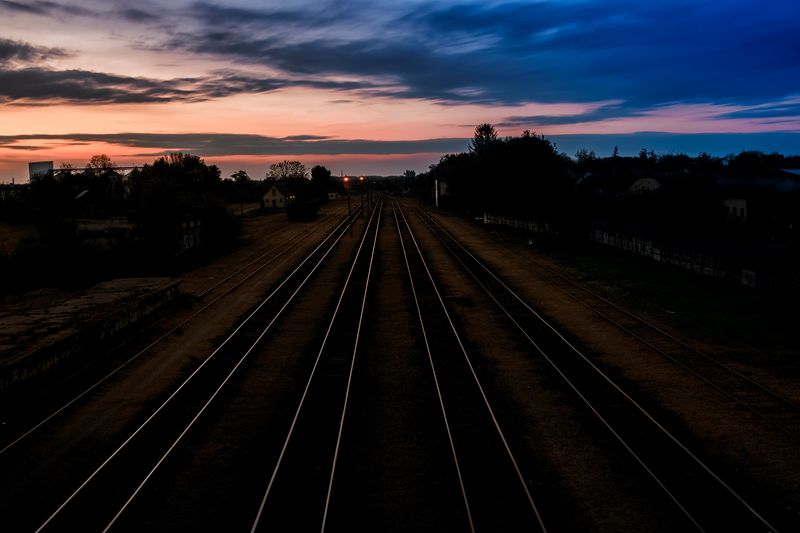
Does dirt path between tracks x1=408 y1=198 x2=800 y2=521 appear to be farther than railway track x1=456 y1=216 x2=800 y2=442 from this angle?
No

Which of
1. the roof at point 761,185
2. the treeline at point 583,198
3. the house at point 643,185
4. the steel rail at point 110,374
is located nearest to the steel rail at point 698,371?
the steel rail at point 110,374

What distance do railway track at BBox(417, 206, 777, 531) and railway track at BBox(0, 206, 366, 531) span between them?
853 centimetres

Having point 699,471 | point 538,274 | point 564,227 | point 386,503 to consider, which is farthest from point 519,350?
point 564,227

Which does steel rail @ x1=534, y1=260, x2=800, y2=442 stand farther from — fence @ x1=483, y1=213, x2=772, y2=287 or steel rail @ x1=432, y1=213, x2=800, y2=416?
fence @ x1=483, y1=213, x2=772, y2=287

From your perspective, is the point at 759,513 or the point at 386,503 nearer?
the point at 759,513

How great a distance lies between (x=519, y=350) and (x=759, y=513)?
10070 mm

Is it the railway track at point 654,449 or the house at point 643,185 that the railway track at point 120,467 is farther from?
the house at point 643,185

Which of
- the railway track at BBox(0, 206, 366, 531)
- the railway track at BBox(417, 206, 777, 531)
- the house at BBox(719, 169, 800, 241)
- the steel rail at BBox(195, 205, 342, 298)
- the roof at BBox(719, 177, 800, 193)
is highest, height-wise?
the roof at BBox(719, 177, 800, 193)

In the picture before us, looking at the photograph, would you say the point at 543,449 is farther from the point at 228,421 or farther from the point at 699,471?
the point at 228,421

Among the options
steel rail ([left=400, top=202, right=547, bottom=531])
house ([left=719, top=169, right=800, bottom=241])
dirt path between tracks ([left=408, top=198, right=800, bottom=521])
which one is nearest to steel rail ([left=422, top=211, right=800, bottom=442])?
dirt path between tracks ([left=408, top=198, right=800, bottom=521])

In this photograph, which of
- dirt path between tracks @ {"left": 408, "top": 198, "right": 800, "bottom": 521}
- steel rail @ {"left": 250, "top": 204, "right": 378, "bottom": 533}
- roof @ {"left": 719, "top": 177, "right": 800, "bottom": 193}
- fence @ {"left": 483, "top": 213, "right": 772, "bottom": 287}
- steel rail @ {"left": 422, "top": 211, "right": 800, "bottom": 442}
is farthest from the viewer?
roof @ {"left": 719, "top": 177, "right": 800, "bottom": 193}

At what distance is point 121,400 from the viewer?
15203 mm

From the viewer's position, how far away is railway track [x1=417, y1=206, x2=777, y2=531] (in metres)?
9.30

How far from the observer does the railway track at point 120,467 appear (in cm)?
967
